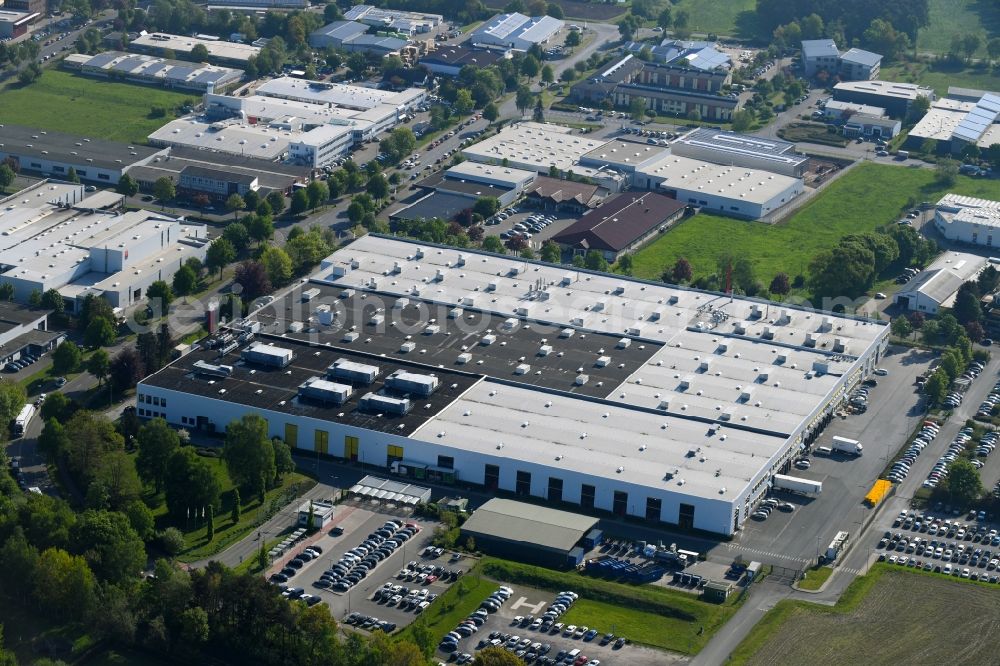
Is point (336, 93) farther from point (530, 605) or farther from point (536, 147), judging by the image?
point (530, 605)

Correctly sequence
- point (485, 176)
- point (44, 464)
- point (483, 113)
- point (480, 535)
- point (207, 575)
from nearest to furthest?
point (207, 575) < point (480, 535) < point (44, 464) < point (485, 176) < point (483, 113)

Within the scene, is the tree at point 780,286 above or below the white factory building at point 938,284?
below

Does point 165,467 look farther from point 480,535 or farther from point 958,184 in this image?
point 958,184

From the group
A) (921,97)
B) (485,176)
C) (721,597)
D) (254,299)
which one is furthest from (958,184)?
(721,597)

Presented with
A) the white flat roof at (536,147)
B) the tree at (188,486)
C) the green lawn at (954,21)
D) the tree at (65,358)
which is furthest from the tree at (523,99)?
the tree at (188,486)

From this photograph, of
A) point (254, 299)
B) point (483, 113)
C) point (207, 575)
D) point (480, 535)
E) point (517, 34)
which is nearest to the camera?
point (207, 575)

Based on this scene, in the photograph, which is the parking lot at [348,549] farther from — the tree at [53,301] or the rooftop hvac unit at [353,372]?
the tree at [53,301]

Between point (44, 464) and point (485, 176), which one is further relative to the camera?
point (485, 176)
